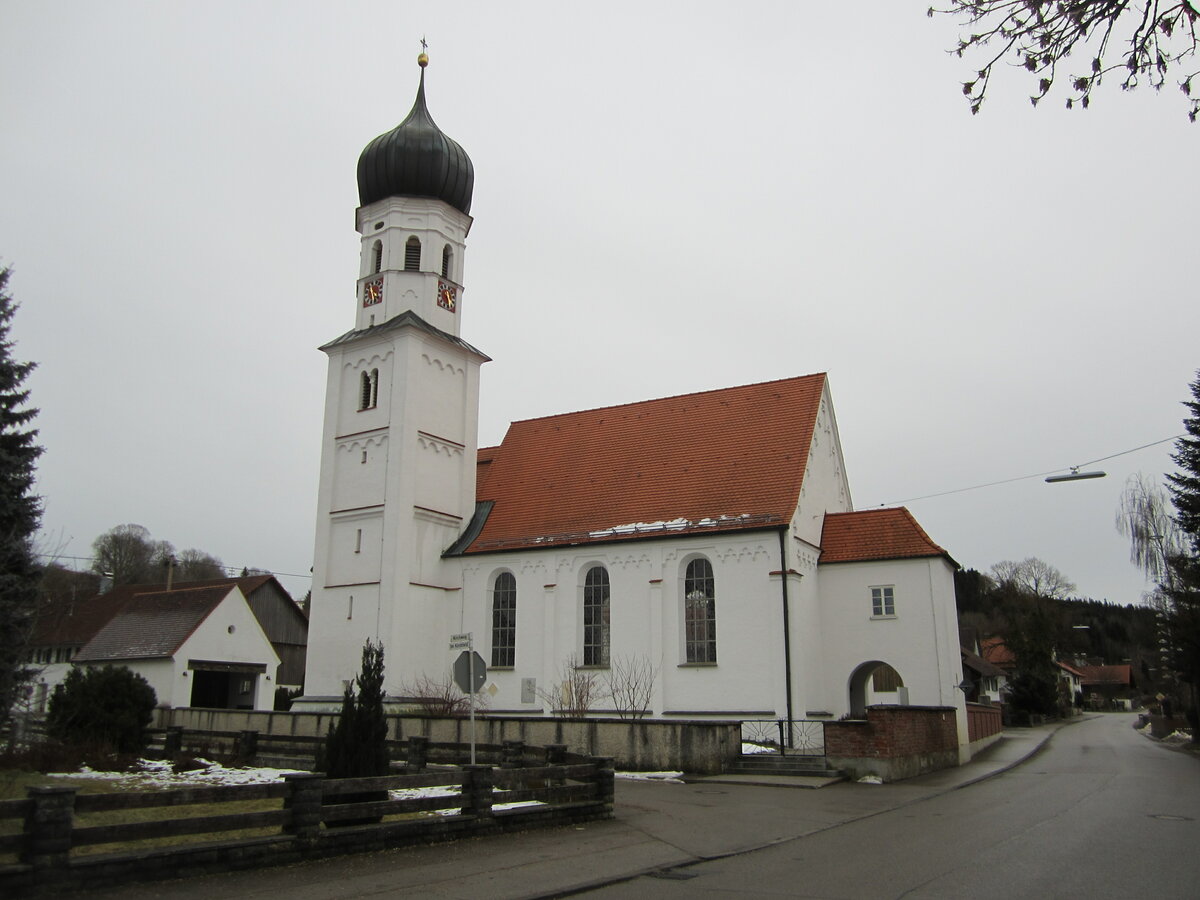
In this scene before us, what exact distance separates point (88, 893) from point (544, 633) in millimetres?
20403

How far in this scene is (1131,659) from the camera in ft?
427

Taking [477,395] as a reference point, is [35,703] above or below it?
below

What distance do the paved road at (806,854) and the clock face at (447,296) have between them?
19.7 m

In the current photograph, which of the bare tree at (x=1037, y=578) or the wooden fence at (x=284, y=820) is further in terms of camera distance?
the bare tree at (x=1037, y=578)

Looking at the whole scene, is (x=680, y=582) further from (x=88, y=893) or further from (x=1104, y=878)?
(x=88, y=893)

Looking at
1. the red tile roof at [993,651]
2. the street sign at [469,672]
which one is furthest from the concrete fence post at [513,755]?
the red tile roof at [993,651]

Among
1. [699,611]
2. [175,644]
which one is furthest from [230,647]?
[699,611]

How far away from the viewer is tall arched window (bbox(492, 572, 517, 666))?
2961cm

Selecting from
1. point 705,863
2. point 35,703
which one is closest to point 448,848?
point 705,863

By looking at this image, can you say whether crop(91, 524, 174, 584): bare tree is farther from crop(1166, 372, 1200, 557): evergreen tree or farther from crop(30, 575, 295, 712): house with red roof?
crop(1166, 372, 1200, 557): evergreen tree

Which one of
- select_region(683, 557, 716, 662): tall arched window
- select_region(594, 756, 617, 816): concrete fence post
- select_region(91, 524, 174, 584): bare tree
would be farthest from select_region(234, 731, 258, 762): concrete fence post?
select_region(91, 524, 174, 584): bare tree

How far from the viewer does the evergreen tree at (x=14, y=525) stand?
19.5 m

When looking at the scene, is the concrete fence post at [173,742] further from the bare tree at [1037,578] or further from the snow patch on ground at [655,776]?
the bare tree at [1037,578]

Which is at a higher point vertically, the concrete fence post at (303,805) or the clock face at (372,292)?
the clock face at (372,292)
